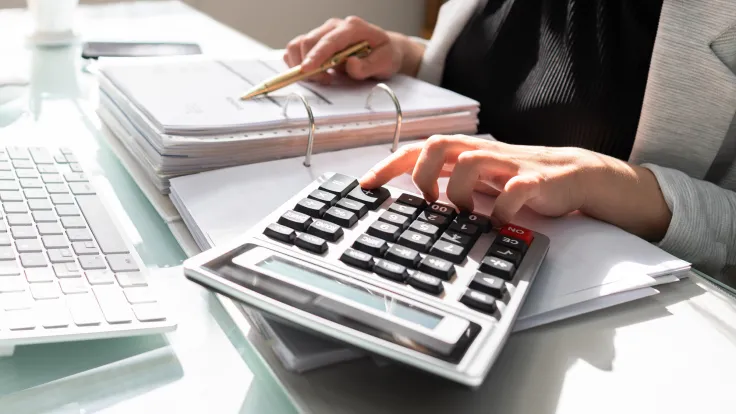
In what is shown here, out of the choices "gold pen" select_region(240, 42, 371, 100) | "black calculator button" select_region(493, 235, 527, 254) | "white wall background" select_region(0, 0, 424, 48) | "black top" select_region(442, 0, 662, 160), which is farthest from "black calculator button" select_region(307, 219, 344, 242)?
"white wall background" select_region(0, 0, 424, 48)

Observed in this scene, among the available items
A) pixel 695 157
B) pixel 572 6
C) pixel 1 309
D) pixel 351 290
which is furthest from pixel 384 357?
pixel 572 6

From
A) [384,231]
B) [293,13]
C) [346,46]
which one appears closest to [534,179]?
[384,231]

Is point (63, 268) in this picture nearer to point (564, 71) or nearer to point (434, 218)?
point (434, 218)

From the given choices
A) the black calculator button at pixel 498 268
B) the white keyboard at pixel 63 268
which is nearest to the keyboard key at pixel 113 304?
the white keyboard at pixel 63 268

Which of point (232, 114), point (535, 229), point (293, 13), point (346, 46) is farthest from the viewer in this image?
point (293, 13)

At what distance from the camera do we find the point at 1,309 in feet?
1.25

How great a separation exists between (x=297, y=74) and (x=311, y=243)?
0.38 meters

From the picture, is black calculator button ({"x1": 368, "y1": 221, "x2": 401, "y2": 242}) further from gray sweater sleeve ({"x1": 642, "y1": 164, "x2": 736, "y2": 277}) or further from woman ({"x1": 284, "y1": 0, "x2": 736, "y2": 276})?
gray sweater sleeve ({"x1": 642, "y1": 164, "x2": 736, "y2": 277})

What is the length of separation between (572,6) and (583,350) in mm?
525

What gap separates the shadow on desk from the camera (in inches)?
14.2

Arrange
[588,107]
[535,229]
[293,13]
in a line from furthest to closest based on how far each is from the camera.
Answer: [293,13]
[588,107]
[535,229]

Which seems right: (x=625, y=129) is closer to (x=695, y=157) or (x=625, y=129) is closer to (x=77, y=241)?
(x=695, y=157)

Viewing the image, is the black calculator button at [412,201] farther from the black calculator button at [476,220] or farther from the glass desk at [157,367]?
the glass desk at [157,367]

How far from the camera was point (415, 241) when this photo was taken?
0.43 meters
